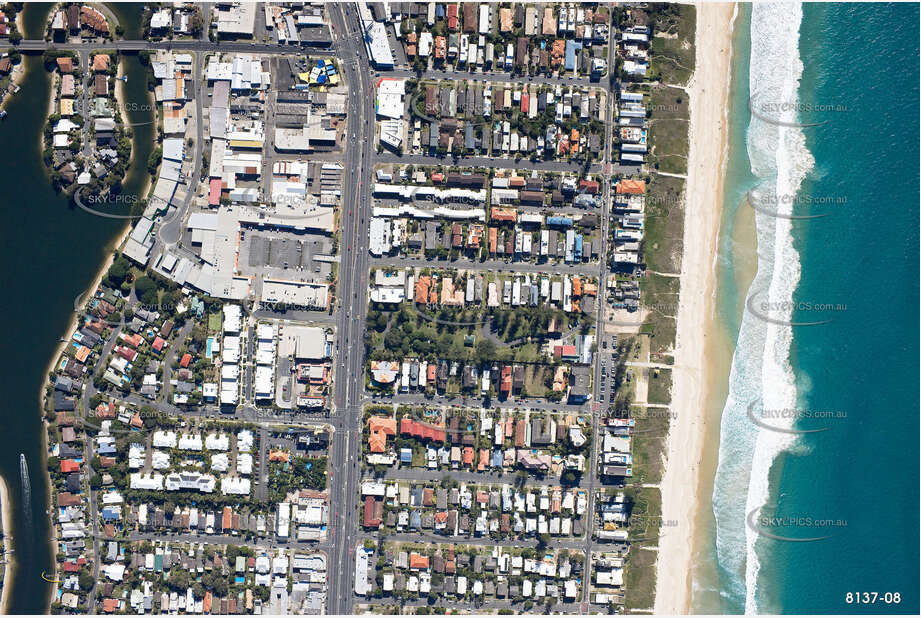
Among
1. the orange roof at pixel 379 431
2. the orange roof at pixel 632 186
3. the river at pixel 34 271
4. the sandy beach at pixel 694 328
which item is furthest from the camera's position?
the river at pixel 34 271

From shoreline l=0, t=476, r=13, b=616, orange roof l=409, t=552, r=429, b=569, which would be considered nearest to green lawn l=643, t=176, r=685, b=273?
orange roof l=409, t=552, r=429, b=569

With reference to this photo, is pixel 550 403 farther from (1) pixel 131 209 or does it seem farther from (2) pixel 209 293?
(1) pixel 131 209

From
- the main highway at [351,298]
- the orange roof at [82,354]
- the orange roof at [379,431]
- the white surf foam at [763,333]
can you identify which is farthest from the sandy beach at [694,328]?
the orange roof at [82,354]

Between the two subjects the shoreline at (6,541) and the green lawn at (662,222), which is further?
the shoreline at (6,541)

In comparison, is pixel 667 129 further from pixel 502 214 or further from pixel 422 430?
pixel 422 430

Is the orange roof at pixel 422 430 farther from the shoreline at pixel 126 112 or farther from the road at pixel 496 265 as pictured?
the shoreline at pixel 126 112

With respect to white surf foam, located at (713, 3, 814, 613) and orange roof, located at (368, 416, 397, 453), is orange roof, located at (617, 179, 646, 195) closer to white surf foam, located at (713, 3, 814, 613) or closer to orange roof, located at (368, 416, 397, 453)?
white surf foam, located at (713, 3, 814, 613)
